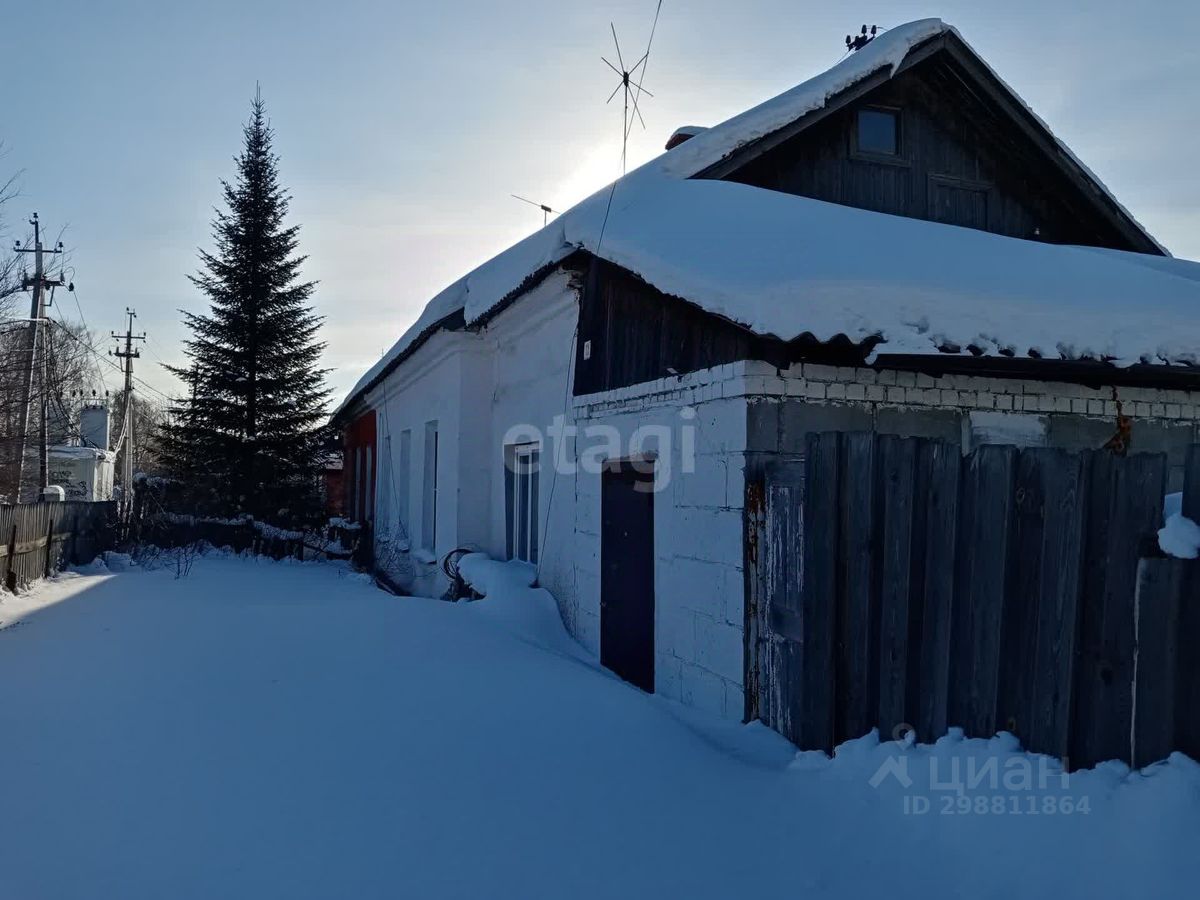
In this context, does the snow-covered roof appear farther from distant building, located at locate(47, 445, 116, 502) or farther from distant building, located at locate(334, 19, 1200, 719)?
distant building, located at locate(47, 445, 116, 502)

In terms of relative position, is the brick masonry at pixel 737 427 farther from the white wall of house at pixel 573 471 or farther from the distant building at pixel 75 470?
the distant building at pixel 75 470

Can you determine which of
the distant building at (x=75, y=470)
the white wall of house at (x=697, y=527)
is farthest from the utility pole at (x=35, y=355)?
the white wall of house at (x=697, y=527)

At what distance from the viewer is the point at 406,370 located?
45.3ft

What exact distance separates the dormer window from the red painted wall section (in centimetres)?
1163

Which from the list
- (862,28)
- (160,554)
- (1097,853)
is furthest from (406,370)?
(1097,853)

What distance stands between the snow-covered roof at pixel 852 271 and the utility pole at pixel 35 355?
2184 centimetres

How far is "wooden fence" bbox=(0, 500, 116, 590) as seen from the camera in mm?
10555

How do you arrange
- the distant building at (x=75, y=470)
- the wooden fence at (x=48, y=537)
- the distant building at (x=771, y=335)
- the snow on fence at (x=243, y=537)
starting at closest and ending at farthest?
the distant building at (x=771, y=335), the wooden fence at (x=48, y=537), the snow on fence at (x=243, y=537), the distant building at (x=75, y=470)

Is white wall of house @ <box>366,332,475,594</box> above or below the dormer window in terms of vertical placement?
below

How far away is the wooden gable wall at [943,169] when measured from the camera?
27.5 ft

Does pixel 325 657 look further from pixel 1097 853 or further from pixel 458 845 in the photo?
pixel 1097 853

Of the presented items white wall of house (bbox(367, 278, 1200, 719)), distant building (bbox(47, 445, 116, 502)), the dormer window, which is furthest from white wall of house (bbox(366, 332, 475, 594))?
distant building (bbox(47, 445, 116, 502))

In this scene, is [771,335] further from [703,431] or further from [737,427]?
[703,431]

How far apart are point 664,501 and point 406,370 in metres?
8.88
